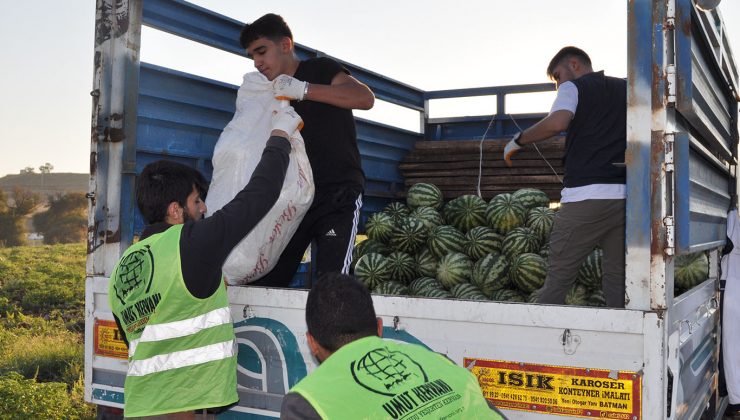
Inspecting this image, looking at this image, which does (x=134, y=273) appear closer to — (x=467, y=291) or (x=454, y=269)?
(x=467, y=291)

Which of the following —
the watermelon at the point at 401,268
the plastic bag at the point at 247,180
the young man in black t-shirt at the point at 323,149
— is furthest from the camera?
the watermelon at the point at 401,268

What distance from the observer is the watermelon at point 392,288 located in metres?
5.18

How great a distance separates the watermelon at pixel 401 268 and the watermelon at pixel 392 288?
9cm

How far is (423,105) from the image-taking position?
741 cm

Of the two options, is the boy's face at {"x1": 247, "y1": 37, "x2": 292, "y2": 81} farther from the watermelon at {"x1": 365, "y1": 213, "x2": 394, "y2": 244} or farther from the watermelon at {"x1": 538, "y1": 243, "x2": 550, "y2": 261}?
the watermelon at {"x1": 538, "y1": 243, "x2": 550, "y2": 261}

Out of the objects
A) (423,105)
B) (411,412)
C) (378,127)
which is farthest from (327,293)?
(423,105)

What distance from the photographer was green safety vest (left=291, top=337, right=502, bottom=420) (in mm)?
1663

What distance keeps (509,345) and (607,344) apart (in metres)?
0.34

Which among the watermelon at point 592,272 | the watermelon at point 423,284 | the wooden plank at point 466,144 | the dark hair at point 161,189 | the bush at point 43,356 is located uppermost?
the wooden plank at point 466,144

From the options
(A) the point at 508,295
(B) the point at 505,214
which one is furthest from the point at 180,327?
(B) the point at 505,214

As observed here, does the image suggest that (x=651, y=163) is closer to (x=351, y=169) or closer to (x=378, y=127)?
(x=351, y=169)

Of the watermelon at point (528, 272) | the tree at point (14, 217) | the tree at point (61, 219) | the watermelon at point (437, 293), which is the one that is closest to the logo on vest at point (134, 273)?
the watermelon at point (437, 293)

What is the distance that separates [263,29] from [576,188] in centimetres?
189

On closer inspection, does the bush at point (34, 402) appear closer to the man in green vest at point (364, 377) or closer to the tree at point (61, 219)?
the man in green vest at point (364, 377)
